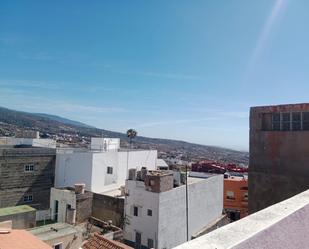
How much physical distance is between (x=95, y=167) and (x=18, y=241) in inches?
718

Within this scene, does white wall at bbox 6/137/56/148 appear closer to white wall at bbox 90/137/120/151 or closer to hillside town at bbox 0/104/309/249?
hillside town at bbox 0/104/309/249

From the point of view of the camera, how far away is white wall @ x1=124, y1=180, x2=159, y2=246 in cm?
2050

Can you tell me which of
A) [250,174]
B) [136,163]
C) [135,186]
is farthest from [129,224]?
[250,174]

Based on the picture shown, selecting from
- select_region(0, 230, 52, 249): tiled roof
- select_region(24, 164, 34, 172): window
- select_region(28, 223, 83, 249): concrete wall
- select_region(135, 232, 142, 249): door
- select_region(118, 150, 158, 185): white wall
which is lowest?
select_region(135, 232, 142, 249): door

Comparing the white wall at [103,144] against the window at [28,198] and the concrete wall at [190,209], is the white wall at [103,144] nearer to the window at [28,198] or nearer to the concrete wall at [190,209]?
the window at [28,198]

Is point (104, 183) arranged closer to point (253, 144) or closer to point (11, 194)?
point (11, 194)

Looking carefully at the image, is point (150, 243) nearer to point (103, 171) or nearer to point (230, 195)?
point (103, 171)

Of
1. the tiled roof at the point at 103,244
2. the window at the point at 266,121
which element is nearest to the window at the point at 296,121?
the window at the point at 266,121

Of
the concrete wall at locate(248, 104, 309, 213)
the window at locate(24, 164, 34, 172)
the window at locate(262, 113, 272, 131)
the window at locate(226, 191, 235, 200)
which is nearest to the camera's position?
the concrete wall at locate(248, 104, 309, 213)

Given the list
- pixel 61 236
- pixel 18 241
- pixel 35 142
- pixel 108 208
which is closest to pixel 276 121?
pixel 18 241

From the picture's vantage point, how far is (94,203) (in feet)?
80.7

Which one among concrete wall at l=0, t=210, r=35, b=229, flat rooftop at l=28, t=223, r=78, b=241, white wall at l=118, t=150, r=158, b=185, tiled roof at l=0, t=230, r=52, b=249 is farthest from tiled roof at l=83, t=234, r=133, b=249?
white wall at l=118, t=150, r=158, b=185

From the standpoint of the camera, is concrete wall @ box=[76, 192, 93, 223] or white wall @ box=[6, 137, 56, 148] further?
white wall @ box=[6, 137, 56, 148]

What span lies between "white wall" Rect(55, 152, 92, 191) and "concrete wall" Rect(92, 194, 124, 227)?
3731 mm
